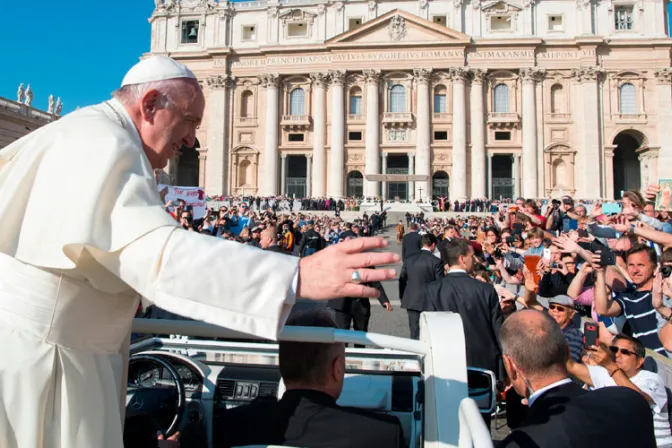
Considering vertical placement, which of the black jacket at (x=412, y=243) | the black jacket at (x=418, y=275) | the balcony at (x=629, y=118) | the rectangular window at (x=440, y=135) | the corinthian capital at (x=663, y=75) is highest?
the corinthian capital at (x=663, y=75)

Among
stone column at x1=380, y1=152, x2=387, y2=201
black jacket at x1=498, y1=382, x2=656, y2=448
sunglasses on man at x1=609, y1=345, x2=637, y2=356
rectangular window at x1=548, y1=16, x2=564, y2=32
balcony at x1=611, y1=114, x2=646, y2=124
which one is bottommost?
sunglasses on man at x1=609, y1=345, x2=637, y2=356

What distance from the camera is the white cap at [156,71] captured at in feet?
4.78

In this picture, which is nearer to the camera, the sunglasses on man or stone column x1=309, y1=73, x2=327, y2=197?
the sunglasses on man

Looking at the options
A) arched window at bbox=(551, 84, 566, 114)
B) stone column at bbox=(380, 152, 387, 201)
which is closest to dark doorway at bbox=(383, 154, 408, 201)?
stone column at bbox=(380, 152, 387, 201)

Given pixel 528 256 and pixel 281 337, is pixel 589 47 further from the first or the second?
pixel 281 337

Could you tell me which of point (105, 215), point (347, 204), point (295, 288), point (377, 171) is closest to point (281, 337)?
point (295, 288)

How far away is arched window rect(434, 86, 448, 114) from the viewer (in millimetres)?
40375

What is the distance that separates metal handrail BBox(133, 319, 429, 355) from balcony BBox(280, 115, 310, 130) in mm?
40348

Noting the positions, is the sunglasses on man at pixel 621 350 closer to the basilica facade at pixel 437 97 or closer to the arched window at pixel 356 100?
the basilica facade at pixel 437 97

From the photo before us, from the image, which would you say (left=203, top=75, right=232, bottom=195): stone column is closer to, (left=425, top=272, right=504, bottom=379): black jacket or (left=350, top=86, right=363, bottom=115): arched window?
(left=350, top=86, right=363, bottom=115): arched window

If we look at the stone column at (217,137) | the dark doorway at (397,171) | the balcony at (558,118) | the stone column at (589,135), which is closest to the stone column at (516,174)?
the balcony at (558,118)

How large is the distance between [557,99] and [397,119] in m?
13.4

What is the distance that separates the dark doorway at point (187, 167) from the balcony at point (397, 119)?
1911 cm

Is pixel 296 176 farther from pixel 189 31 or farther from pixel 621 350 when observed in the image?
pixel 621 350
